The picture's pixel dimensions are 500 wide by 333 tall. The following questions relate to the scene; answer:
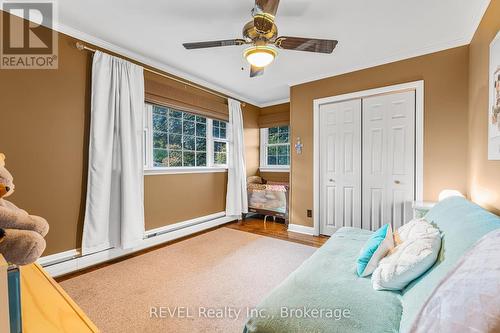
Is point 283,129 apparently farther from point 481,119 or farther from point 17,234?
point 17,234

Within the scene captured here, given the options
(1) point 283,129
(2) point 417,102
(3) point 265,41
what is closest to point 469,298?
(3) point 265,41

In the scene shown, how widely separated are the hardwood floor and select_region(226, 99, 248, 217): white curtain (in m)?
0.25

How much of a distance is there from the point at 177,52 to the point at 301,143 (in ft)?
7.44

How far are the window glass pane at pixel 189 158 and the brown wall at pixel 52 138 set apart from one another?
1419 millimetres

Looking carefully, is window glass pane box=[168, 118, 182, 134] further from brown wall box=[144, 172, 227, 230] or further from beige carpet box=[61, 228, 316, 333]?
beige carpet box=[61, 228, 316, 333]

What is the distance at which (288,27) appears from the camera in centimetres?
228

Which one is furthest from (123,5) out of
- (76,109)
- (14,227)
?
(14,227)

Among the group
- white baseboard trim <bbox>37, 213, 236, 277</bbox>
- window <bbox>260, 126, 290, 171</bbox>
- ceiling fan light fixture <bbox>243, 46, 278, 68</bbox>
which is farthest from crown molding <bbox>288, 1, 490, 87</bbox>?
white baseboard trim <bbox>37, 213, 236, 277</bbox>

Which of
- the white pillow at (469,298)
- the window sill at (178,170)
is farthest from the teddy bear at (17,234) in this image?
the window sill at (178,170)

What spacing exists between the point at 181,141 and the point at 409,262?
329 cm

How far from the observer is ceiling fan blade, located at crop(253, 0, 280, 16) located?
1.55 metres

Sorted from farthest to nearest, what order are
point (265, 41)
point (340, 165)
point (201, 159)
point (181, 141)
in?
point (201, 159)
point (181, 141)
point (340, 165)
point (265, 41)

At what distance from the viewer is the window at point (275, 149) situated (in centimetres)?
488

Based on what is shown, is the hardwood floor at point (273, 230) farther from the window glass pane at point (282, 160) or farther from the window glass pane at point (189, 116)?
the window glass pane at point (189, 116)
